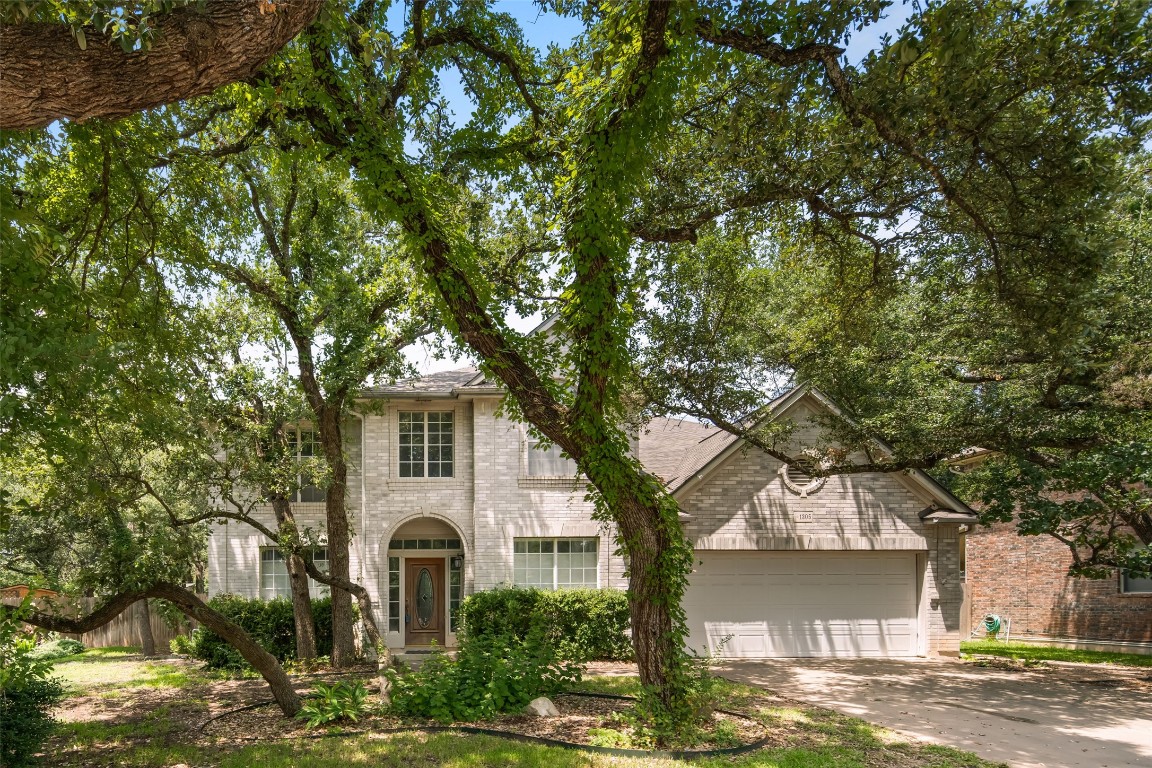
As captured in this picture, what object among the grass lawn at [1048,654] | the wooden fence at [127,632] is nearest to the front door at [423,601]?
the wooden fence at [127,632]

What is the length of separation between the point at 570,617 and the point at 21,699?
10.3 metres

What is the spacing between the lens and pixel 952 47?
5.97 meters

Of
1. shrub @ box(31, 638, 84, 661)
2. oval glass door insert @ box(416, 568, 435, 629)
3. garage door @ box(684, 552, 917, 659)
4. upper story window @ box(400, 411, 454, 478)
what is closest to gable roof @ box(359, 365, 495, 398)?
upper story window @ box(400, 411, 454, 478)

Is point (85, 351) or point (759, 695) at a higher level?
point (85, 351)

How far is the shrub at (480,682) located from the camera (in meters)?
9.76

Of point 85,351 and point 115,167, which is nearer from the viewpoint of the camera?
point 85,351

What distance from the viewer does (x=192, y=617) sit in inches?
376

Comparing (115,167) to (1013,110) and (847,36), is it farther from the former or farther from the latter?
(1013,110)

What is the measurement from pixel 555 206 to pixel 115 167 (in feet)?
18.1

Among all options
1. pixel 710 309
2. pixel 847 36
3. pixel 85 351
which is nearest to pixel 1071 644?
pixel 710 309

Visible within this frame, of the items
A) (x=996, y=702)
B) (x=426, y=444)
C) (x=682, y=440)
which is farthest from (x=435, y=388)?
(x=996, y=702)

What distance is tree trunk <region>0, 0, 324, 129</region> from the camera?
3986 millimetres

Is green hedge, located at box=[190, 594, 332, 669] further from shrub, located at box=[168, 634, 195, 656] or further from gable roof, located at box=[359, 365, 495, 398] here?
gable roof, located at box=[359, 365, 495, 398]

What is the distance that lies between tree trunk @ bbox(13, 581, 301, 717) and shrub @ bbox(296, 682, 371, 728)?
15.9 inches
